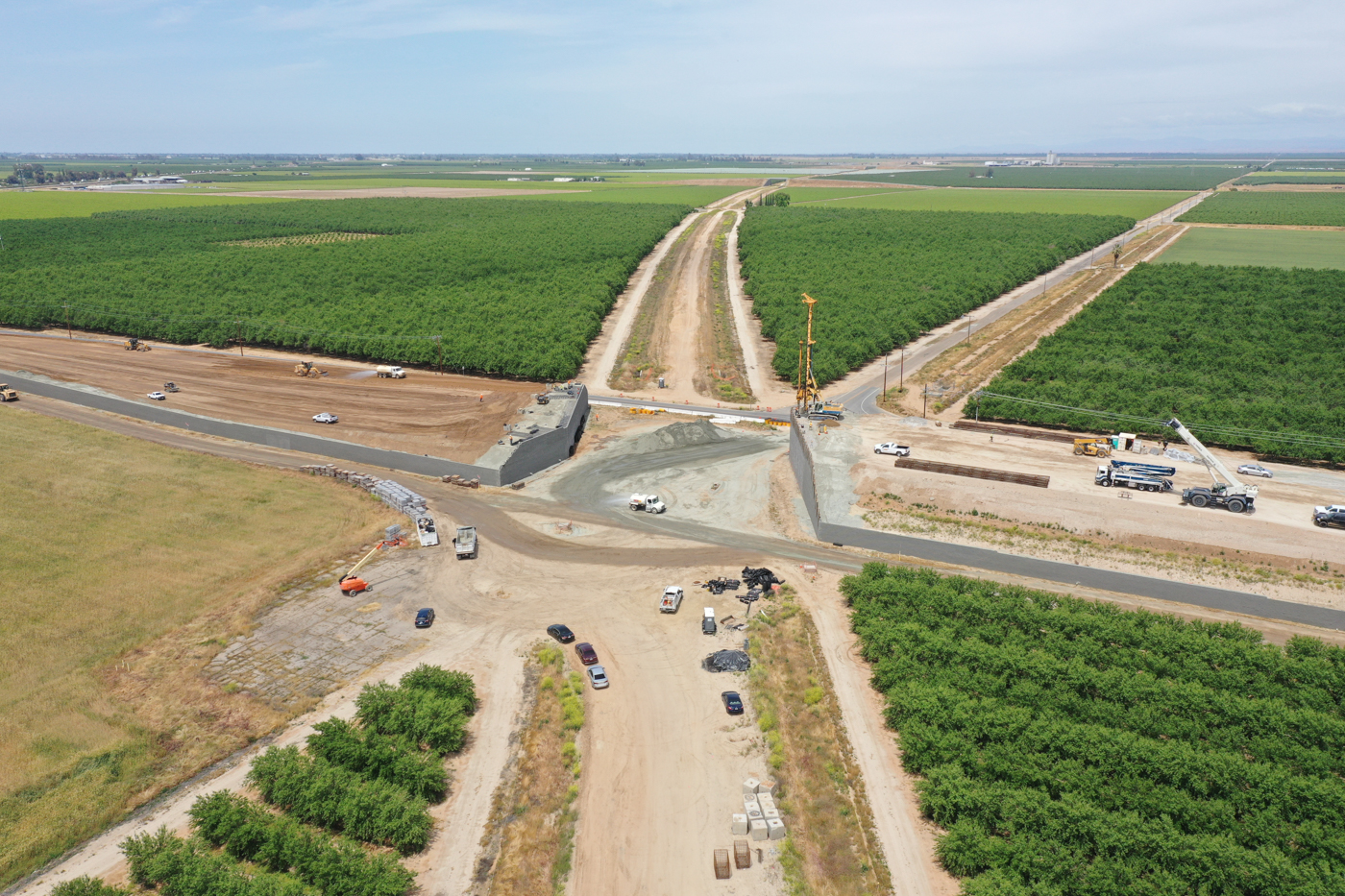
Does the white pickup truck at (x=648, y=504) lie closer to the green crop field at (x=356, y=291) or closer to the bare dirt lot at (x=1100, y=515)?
the bare dirt lot at (x=1100, y=515)

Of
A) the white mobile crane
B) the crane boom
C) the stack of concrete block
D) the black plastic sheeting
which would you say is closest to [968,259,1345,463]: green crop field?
the crane boom

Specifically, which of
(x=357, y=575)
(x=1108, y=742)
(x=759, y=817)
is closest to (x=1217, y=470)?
(x=1108, y=742)

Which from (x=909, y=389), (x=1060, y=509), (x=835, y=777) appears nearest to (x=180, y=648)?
(x=835, y=777)

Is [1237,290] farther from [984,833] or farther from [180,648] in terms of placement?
[180,648]

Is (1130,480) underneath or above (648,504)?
above

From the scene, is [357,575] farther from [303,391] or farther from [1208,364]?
[1208,364]

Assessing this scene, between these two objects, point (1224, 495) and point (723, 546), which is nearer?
point (1224, 495)

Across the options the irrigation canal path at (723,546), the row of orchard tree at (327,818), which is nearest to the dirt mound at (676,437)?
the irrigation canal path at (723,546)
